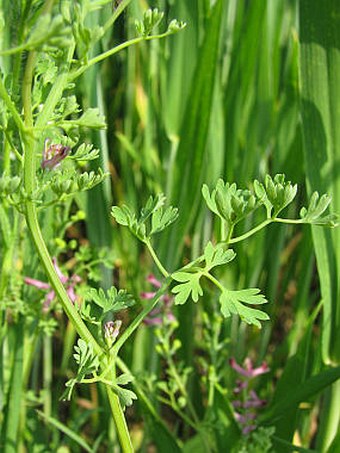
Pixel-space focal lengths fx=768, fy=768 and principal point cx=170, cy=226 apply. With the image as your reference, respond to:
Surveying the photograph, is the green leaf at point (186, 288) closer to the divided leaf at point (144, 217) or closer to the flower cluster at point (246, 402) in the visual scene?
the divided leaf at point (144, 217)

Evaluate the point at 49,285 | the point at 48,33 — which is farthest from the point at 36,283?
the point at 48,33

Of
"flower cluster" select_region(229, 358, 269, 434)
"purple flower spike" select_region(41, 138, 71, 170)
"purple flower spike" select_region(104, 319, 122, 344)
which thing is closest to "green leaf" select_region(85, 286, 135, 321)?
"purple flower spike" select_region(104, 319, 122, 344)

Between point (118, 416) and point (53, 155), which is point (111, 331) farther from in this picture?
point (53, 155)

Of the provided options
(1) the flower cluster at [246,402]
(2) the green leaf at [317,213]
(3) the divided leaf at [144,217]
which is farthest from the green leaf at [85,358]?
(1) the flower cluster at [246,402]

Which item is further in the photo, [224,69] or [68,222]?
[224,69]

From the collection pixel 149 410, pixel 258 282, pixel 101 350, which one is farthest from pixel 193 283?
pixel 258 282

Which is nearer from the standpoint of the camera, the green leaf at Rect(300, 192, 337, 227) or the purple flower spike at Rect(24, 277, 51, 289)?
the green leaf at Rect(300, 192, 337, 227)

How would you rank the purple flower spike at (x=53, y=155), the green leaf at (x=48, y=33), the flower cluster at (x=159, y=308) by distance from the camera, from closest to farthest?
the green leaf at (x=48, y=33) < the purple flower spike at (x=53, y=155) < the flower cluster at (x=159, y=308)

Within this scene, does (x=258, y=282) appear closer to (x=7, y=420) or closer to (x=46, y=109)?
(x=7, y=420)

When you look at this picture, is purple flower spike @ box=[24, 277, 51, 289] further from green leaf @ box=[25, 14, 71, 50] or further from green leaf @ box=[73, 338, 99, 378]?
green leaf @ box=[25, 14, 71, 50]
